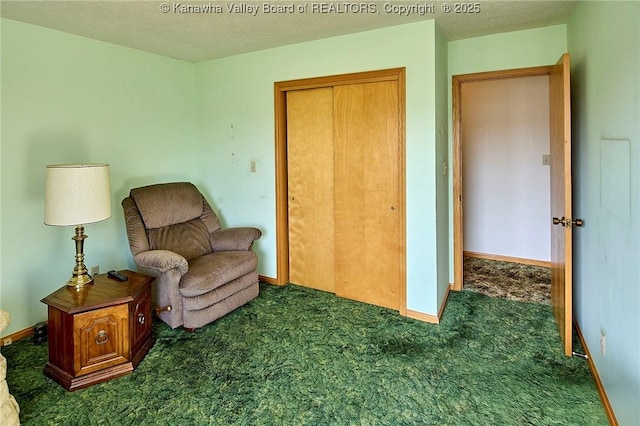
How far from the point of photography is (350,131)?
332 cm

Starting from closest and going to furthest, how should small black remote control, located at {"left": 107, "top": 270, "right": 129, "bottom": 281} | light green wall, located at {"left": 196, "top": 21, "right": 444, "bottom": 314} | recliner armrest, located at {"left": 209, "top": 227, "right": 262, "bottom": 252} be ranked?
1. small black remote control, located at {"left": 107, "top": 270, "right": 129, "bottom": 281}
2. light green wall, located at {"left": 196, "top": 21, "right": 444, "bottom": 314}
3. recliner armrest, located at {"left": 209, "top": 227, "right": 262, "bottom": 252}

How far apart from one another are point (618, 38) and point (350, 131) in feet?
6.27

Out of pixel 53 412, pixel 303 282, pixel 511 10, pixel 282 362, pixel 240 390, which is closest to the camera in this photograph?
pixel 53 412

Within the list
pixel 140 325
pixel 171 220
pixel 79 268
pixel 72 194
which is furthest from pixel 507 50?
pixel 79 268

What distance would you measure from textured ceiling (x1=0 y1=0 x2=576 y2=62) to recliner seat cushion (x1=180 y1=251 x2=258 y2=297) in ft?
5.87

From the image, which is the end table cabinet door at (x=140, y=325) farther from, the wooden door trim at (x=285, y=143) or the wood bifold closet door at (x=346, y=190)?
the wood bifold closet door at (x=346, y=190)

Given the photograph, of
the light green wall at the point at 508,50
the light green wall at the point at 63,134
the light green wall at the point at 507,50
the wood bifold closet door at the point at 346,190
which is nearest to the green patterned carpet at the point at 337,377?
the wood bifold closet door at the point at 346,190

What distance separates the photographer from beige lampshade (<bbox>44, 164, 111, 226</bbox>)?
227 centimetres

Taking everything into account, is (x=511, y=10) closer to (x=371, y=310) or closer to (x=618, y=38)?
(x=618, y=38)

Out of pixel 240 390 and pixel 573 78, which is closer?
pixel 240 390

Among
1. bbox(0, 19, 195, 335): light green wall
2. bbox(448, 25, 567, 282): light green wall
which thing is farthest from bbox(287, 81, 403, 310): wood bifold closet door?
bbox(0, 19, 195, 335): light green wall

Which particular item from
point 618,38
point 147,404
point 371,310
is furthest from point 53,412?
point 618,38

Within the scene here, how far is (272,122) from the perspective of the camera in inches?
146

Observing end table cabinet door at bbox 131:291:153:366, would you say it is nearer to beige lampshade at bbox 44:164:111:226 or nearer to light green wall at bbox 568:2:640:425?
beige lampshade at bbox 44:164:111:226
